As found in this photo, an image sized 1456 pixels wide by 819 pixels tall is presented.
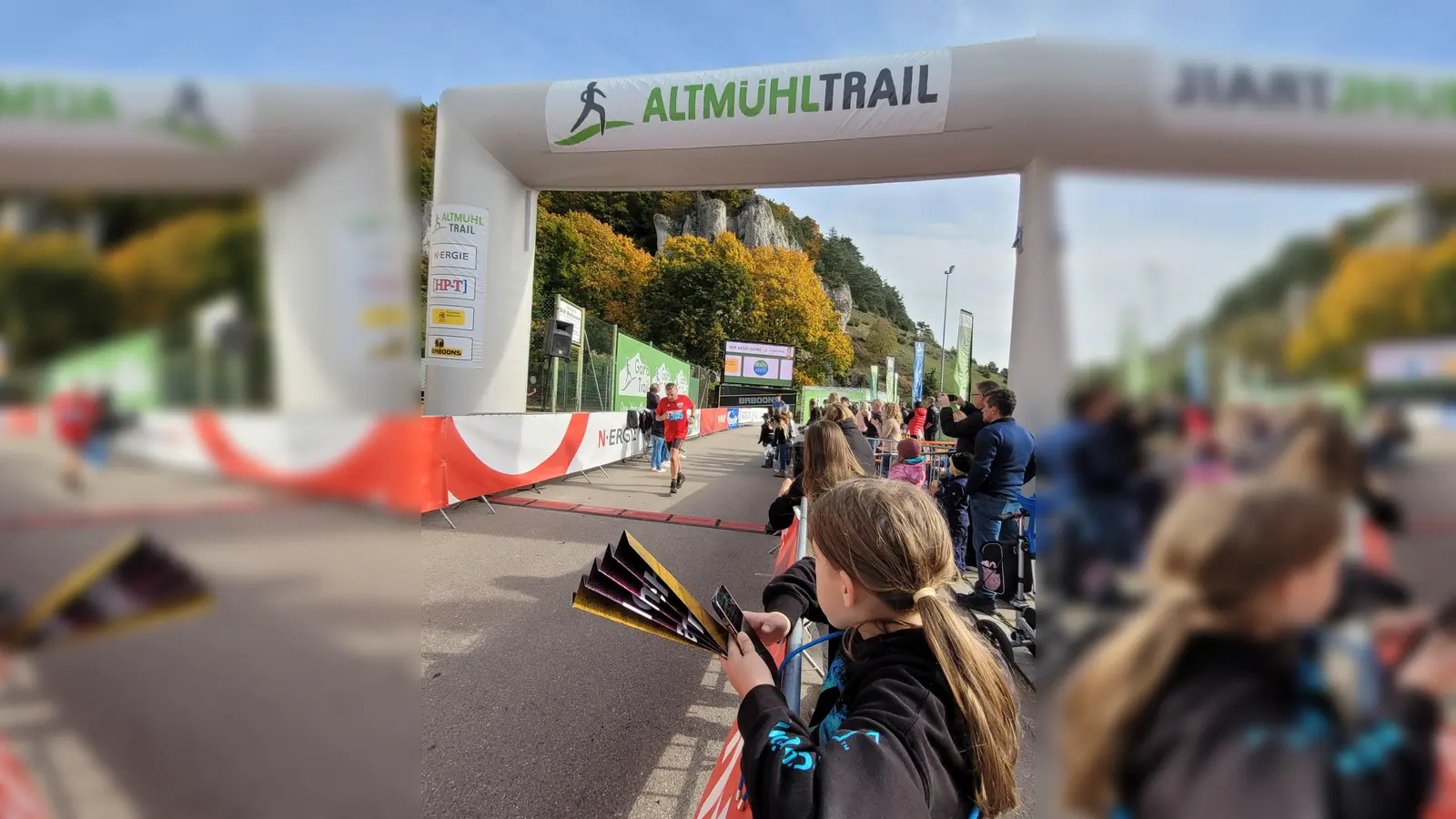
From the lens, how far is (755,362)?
25688 mm

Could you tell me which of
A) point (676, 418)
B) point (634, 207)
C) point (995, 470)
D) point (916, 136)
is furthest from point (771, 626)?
point (634, 207)

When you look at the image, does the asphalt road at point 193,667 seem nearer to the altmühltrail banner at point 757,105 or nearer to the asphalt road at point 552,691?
the asphalt road at point 552,691

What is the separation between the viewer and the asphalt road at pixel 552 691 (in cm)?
224

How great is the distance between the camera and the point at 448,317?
19.2ft

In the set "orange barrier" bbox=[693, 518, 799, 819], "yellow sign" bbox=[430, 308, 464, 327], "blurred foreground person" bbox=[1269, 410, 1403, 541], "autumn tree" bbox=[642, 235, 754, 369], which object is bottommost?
"orange barrier" bbox=[693, 518, 799, 819]

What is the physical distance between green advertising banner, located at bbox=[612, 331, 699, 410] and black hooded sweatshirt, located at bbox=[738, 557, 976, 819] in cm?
1131

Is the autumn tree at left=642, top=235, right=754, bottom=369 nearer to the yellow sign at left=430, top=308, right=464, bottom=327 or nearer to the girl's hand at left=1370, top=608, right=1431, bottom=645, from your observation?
the yellow sign at left=430, top=308, right=464, bottom=327

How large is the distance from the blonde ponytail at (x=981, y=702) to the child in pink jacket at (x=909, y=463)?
4.41 meters

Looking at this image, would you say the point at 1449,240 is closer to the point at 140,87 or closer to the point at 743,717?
the point at 140,87

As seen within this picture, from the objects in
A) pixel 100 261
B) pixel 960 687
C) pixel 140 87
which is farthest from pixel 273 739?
pixel 960 687

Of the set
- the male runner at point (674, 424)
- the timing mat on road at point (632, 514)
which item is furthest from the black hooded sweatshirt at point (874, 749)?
the male runner at point (674, 424)

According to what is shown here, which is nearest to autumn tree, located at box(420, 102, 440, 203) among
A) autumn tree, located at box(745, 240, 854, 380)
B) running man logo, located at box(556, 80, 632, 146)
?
running man logo, located at box(556, 80, 632, 146)

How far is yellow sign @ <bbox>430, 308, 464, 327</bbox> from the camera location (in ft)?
19.2

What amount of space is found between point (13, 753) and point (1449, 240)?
80 cm
